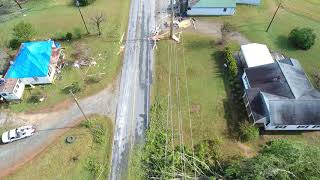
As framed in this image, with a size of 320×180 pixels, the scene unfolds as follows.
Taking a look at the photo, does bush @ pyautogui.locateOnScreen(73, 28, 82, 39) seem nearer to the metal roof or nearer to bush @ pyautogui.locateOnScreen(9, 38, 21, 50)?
bush @ pyautogui.locateOnScreen(9, 38, 21, 50)

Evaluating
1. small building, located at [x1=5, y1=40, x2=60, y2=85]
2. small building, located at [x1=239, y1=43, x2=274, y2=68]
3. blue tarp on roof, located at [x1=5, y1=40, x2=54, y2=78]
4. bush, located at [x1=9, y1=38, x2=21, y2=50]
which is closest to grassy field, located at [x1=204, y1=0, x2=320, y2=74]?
small building, located at [x1=239, y1=43, x2=274, y2=68]

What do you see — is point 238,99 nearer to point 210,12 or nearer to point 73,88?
point 210,12

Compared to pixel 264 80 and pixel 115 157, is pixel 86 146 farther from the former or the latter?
pixel 264 80

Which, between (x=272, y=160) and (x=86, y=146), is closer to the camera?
(x=272, y=160)

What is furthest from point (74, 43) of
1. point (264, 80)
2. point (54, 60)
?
point (264, 80)

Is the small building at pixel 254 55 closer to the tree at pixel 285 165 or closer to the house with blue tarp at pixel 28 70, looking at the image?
the tree at pixel 285 165

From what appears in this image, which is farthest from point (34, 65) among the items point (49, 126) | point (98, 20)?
point (98, 20)
